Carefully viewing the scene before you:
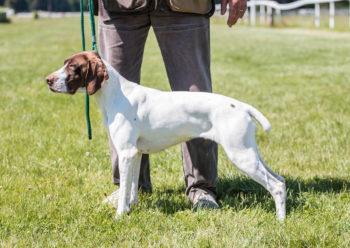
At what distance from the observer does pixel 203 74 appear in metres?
3.24

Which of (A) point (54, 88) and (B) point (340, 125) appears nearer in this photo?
(A) point (54, 88)

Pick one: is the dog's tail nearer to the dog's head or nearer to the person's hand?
the person's hand

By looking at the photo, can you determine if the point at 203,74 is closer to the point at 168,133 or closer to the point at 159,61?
the point at 168,133

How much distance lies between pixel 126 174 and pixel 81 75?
689mm

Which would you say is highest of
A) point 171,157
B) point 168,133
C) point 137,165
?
point 168,133

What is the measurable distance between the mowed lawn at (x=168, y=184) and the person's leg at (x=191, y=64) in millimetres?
202

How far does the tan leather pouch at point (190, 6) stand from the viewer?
9.92 ft

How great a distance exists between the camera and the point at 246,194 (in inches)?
137

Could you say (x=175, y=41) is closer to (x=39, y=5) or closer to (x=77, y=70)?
(x=77, y=70)

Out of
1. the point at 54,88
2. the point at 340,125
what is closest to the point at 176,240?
the point at 54,88

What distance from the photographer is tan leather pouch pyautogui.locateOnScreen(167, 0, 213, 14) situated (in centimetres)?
302

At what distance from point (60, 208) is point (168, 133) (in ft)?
3.06

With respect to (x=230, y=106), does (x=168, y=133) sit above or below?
below

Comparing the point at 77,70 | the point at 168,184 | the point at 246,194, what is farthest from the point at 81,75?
the point at 246,194
